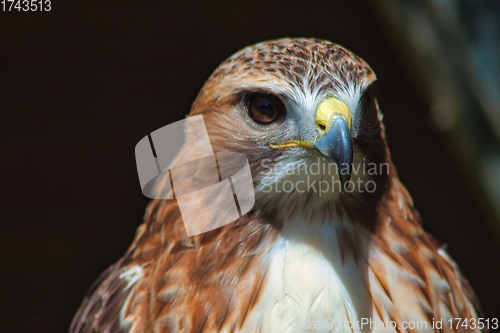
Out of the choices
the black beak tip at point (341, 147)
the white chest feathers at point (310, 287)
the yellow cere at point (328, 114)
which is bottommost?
the white chest feathers at point (310, 287)

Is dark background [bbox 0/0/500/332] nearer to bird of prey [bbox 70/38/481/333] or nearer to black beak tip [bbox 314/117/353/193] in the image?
bird of prey [bbox 70/38/481/333]

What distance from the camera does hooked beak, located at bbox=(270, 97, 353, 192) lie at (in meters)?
0.91

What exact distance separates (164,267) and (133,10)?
1957 mm

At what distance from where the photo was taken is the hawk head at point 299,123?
1022mm

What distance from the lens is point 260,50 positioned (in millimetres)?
1117

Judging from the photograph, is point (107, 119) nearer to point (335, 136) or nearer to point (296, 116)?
point (296, 116)

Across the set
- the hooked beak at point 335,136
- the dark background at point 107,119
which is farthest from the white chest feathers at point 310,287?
the dark background at point 107,119

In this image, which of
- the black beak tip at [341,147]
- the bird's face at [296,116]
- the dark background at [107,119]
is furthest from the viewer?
the dark background at [107,119]

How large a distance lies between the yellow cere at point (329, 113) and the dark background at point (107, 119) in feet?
5.71

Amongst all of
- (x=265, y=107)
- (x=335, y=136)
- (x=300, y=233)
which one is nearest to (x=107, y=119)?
Result: (x=265, y=107)

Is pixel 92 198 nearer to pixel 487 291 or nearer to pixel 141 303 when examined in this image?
pixel 141 303

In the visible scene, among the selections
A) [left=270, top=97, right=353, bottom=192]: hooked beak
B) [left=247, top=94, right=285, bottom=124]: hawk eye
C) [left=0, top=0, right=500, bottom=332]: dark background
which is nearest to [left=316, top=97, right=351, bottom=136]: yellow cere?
[left=270, top=97, right=353, bottom=192]: hooked beak

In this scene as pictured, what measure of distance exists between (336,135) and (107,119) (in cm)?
220

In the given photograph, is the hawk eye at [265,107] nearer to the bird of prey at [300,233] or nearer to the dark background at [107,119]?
the bird of prey at [300,233]
